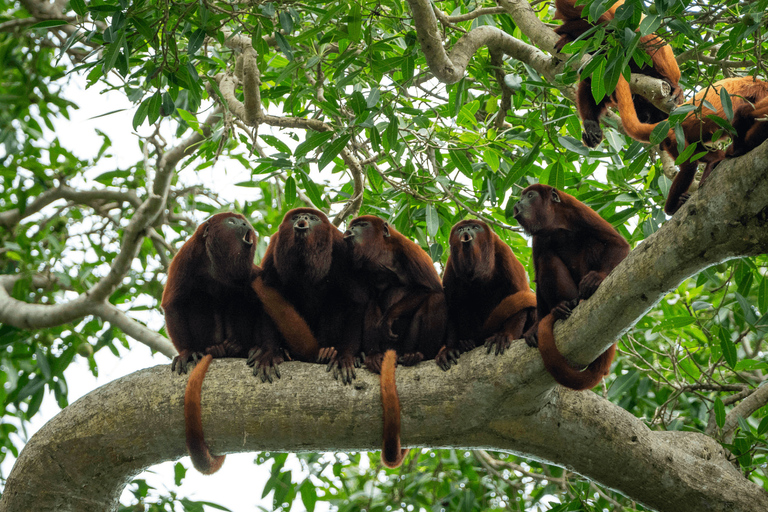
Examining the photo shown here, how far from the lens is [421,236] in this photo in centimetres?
436

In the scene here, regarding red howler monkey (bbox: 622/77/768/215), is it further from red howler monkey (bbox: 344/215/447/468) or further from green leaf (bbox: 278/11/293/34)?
green leaf (bbox: 278/11/293/34)

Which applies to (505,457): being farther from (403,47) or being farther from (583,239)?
(403,47)

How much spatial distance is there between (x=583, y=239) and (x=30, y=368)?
4.03m

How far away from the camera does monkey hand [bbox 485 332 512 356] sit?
2.72m

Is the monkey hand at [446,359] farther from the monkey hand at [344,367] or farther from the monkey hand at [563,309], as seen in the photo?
the monkey hand at [563,309]

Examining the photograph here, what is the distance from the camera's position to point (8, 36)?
609 centimetres

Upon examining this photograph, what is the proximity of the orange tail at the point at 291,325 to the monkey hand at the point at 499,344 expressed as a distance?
98 cm

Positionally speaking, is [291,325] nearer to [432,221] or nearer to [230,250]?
[230,250]

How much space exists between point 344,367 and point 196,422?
25.4 inches

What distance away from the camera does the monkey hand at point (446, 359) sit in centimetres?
279

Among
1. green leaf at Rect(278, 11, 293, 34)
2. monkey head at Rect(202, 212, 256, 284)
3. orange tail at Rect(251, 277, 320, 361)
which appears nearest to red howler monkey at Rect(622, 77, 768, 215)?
green leaf at Rect(278, 11, 293, 34)

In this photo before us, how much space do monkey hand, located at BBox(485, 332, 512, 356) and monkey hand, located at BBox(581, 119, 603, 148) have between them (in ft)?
4.31

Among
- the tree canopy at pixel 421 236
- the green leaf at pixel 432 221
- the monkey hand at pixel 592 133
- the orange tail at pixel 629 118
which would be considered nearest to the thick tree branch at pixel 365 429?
the tree canopy at pixel 421 236

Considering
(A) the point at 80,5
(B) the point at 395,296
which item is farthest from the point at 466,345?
(A) the point at 80,5
